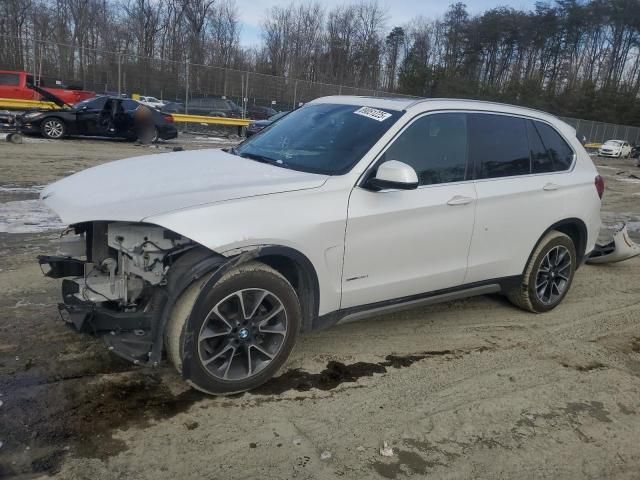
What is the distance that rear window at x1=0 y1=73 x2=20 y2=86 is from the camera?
21.4 meters

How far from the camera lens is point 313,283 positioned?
3.65 m

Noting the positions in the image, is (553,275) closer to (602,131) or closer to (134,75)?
(134,75)

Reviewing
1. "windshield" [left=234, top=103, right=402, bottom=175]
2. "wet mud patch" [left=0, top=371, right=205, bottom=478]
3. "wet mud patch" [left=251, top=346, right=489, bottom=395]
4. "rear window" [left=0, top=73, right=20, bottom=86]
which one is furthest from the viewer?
"rear window" [left=0, top=73, right=20, bottom=86]

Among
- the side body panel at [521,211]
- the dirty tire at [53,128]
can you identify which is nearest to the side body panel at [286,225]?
the side body panel at [521,211]

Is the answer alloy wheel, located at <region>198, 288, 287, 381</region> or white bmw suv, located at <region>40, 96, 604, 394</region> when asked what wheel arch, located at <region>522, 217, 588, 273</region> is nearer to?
white bmw suv, located at <region>40, 96, 604, 394</region>

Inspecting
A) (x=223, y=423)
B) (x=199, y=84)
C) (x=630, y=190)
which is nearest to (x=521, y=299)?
(x=223, y=423)

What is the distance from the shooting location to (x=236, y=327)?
3.43 meters

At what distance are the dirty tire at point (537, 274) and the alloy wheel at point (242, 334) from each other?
8.44 ft

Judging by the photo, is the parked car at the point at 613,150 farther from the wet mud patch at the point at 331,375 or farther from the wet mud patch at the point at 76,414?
the wet mud patch at the point at 76,414

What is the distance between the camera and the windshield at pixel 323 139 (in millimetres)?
3943

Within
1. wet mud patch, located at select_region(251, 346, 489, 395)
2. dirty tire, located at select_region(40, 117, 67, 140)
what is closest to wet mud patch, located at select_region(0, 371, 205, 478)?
wet mud patch, located at select_region(251, 346, 489, 395)

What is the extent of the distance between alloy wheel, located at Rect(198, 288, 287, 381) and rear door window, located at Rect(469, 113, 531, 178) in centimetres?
211

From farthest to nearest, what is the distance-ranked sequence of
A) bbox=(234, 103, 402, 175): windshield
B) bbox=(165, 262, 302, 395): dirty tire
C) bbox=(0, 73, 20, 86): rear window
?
bbox=(0, 73, 20, 86): rear window
bbox=(234, 103, 402, 175): windshield
bbox=(165, 262, 302, 395): dirty tire

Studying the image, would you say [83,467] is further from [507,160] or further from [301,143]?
[507,160]
